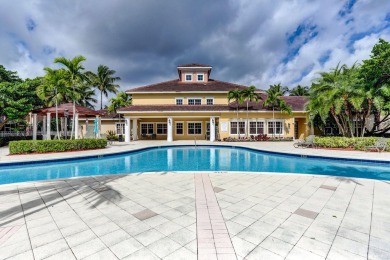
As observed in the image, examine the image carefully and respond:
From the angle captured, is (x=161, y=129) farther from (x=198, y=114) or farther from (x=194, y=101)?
(x=198, y=114)

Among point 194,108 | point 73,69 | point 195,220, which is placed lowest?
point 195,220

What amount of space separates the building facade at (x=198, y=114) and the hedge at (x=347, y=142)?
7.13 meters

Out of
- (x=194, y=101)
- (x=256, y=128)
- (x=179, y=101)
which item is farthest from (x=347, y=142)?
(x=179, y=101)

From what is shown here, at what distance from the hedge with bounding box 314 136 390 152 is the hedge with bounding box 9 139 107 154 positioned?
1896 cm

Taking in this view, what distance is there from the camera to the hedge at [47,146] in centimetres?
1202

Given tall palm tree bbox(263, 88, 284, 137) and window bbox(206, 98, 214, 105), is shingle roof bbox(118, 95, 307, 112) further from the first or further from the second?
window bbox(206, 98, 214, 105)

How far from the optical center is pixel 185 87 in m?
24.7

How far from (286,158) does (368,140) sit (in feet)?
22.3

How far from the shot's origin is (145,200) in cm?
444

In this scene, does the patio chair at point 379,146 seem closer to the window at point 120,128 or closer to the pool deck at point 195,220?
the pool deck at point 195,220

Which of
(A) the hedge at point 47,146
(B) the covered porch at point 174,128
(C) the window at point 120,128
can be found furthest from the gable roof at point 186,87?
(A) the hedge at point 47,146

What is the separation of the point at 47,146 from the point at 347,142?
72.8ft

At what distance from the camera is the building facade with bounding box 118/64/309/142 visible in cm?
2169

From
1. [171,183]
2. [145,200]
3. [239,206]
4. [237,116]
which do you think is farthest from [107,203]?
[237,116]
